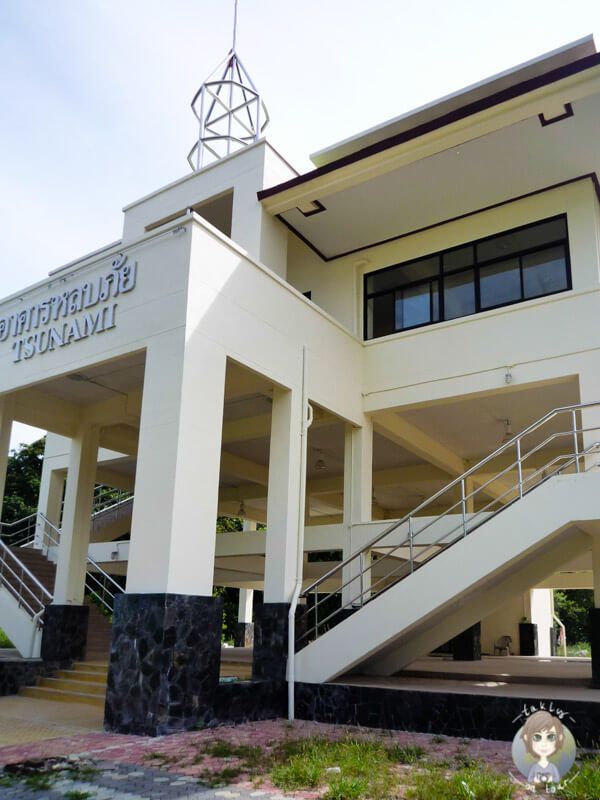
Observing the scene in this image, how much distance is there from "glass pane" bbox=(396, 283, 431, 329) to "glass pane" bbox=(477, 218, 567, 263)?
112 cm

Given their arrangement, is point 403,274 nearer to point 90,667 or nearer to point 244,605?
point 90,667

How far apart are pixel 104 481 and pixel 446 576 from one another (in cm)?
1197

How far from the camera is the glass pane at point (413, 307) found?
1243 centimetres

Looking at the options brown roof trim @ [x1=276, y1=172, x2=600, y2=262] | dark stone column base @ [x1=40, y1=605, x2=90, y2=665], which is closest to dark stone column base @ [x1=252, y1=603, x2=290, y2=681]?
dark stone column base @ [x1=40, y1=605, x2=90, y2=665]

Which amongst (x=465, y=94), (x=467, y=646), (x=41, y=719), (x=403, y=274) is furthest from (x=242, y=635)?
(x=465, y=94)

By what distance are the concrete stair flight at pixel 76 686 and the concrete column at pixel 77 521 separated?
1213mm

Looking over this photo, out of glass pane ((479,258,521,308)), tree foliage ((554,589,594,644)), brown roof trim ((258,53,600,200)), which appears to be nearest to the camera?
brown roof trim ((258,53,600,200))

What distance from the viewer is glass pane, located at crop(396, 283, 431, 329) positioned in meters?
12.4

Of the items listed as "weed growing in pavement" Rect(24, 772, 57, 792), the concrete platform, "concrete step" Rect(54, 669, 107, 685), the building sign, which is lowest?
"weed growing in pavement" Rect(24, 772, 57, 792)

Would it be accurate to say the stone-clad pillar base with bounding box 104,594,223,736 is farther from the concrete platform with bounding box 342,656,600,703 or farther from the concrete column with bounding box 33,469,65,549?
the concrete column with bounding box 33,469,65,549

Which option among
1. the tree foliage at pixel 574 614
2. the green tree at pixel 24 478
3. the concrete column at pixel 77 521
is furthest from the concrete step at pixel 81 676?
the tree foliage at pixel 574 614

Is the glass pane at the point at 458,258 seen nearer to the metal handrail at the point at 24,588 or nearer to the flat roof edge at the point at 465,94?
the flat roof edge at the point at 465,94

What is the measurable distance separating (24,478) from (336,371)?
2323 cm

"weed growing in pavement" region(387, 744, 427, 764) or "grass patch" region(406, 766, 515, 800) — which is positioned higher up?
"grass patch" region(406, 766, 515, 800)
